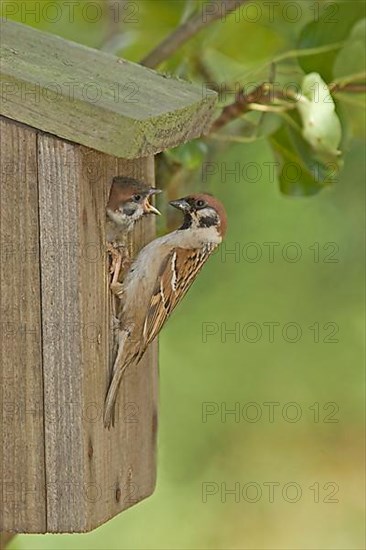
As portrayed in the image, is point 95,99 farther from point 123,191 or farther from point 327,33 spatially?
point 327,33

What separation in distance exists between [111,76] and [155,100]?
0.19 m

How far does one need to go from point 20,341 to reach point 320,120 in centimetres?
119

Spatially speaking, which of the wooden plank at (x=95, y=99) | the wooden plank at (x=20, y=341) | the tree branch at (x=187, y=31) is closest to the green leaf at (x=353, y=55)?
the tree branch at (x=187, y=31)

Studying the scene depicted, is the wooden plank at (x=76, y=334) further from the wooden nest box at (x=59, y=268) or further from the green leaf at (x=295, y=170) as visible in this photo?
the green leaf at (x=295, y=170)

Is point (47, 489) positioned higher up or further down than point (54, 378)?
further down

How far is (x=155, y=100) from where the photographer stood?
3.38 meters

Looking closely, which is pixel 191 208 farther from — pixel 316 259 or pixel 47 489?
pixel 316 259

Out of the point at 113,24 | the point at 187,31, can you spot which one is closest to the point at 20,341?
the point at 187,31

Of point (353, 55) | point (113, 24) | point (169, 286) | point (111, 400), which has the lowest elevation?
point (111, 400)

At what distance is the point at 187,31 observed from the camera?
4227 millimetres

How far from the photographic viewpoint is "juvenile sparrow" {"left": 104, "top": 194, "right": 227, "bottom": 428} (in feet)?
11.5

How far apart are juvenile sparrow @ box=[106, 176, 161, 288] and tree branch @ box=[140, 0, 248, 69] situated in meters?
0.76

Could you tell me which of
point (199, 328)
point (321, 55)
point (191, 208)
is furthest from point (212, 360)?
point (191, 208)

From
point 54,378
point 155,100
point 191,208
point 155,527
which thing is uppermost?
point 155,100
